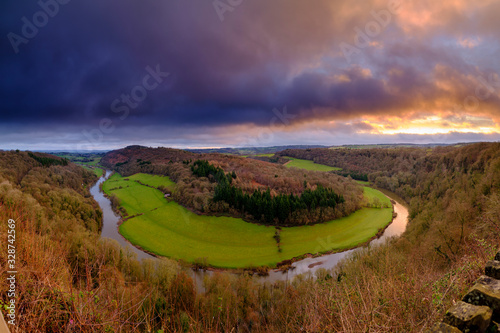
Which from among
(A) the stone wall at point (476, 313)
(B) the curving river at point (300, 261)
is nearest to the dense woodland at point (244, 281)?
(A) the stone wall at point (476, 313)

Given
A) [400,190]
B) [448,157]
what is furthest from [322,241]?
[400,190]

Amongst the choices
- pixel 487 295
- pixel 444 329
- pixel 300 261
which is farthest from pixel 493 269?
pixel 300 261

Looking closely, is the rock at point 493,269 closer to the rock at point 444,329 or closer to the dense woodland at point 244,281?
the dense woodland at point 244,281

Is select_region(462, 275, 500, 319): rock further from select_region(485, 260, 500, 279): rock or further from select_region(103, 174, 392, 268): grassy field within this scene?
select_region(103, 174, 392, 268): grassy field

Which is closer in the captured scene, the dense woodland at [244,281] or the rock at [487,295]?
the rock at [487,295]

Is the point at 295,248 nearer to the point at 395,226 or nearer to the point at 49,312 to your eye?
the point at 395,226

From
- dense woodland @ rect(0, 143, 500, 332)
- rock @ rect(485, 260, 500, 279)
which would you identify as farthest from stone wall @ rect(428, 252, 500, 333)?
dense woodland @ rect(0, 143, 500, 332)
